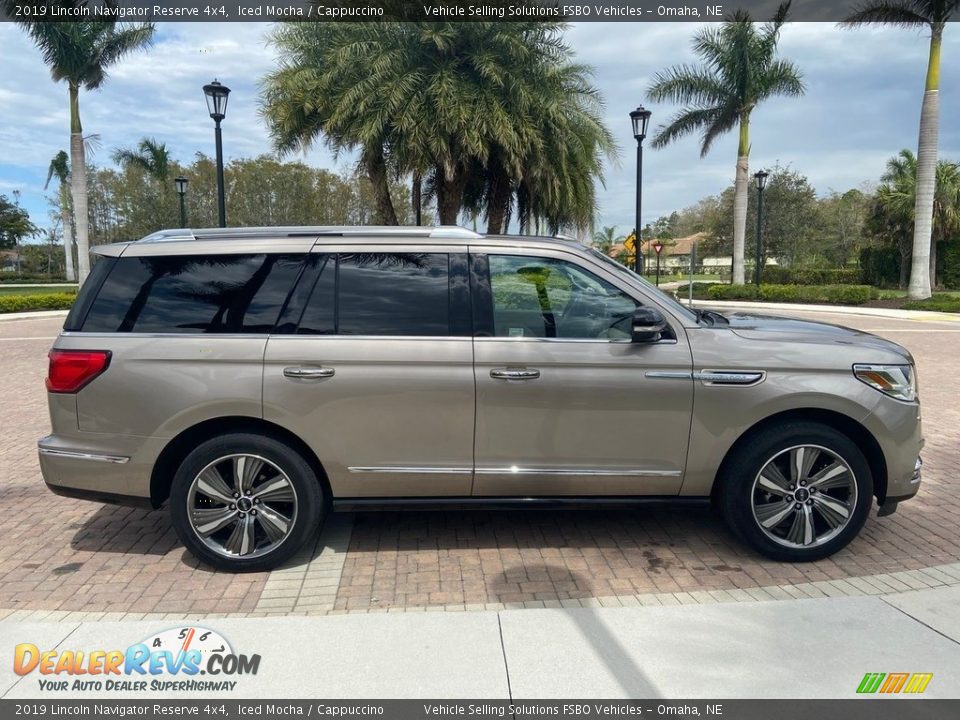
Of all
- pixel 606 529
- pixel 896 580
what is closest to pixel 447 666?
pixel 606 529

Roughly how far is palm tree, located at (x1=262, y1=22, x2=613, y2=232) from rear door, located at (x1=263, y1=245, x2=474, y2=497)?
1409 centimetres

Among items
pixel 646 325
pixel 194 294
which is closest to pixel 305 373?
pixel 194 294

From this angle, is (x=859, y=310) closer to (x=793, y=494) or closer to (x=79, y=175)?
(x=793, y=494)

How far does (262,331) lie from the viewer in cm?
380

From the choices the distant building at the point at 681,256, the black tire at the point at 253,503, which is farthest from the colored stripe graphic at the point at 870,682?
the distant building at the point at 681,256

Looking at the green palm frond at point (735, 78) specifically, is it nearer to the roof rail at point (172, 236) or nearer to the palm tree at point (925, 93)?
the palm tree at point (925, 93)

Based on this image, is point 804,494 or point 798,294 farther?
point 798,294

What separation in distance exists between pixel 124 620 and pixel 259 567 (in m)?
0.73

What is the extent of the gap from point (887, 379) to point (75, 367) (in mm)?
4600

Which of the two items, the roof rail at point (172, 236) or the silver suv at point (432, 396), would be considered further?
the roof rail at point (172, 236)

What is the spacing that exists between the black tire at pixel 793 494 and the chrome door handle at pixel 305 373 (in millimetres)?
2355

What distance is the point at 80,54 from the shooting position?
26391 millimetres

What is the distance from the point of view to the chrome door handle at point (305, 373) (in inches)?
146

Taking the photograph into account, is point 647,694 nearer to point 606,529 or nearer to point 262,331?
point 606,529
